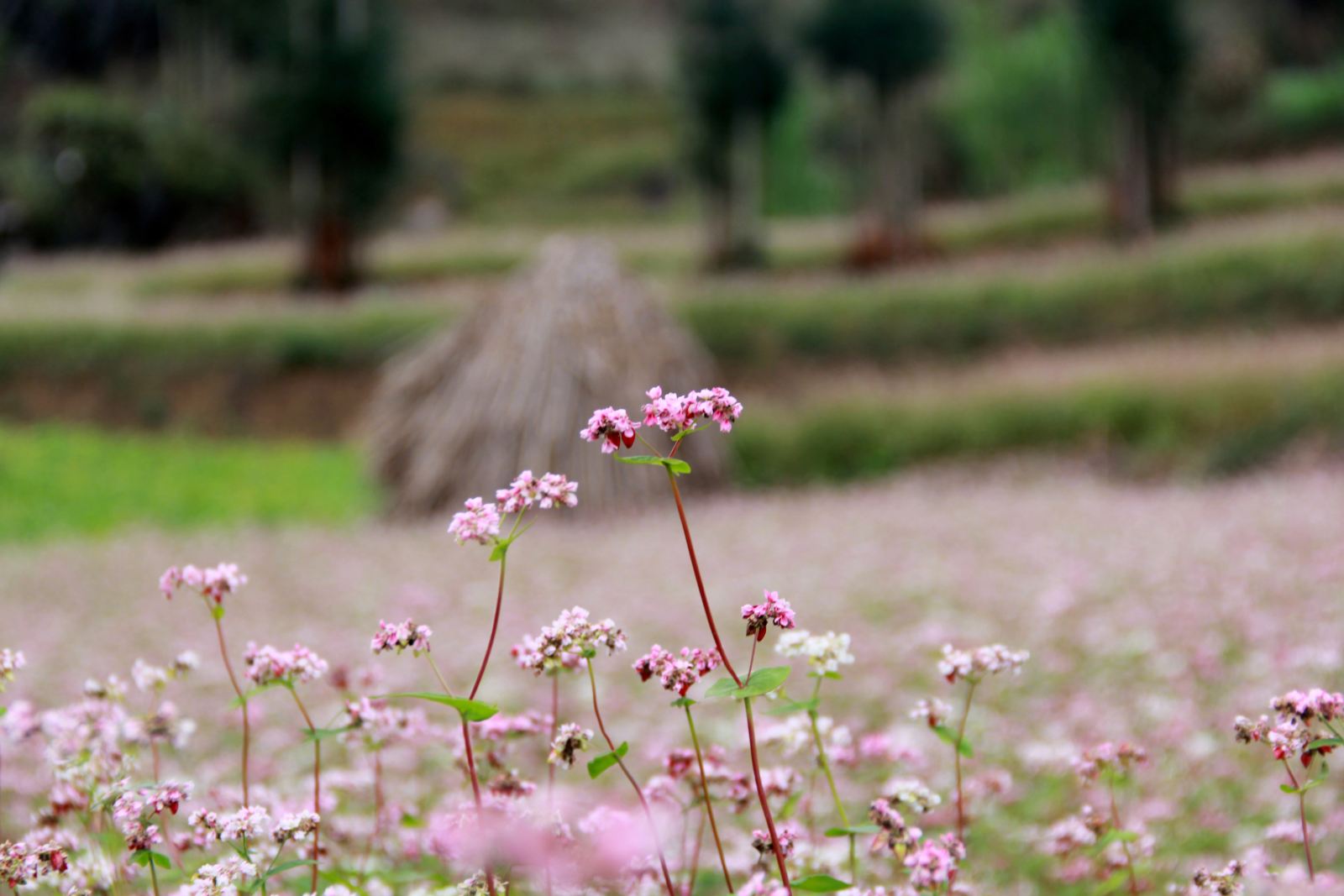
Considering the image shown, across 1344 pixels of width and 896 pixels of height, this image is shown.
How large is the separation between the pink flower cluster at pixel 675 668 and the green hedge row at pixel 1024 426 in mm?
10002

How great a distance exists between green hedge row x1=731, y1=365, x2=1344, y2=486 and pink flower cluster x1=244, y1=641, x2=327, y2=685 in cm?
982

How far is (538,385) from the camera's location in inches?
375

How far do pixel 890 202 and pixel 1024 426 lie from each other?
469 inches

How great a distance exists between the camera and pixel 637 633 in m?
4.98

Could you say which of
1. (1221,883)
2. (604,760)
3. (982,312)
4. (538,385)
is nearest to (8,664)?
(604,760)

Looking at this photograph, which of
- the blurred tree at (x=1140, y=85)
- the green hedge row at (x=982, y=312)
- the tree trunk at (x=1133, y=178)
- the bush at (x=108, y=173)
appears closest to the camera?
the green hedge row at (x=982, y=312)

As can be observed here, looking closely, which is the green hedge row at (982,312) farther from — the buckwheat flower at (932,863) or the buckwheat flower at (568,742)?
the buckwheat flower at (568,742)

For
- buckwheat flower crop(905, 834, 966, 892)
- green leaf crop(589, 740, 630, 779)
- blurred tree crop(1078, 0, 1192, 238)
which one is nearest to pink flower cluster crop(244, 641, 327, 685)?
green leaf crop(589, 740, 630, 779)

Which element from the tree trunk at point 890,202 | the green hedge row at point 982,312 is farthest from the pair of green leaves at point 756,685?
the tree trunk at point 890,202

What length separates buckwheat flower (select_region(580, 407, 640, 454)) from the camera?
119 centimetres

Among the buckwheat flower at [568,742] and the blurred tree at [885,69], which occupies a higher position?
the blurred tree at [885,69]

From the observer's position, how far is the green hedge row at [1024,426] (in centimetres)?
1066

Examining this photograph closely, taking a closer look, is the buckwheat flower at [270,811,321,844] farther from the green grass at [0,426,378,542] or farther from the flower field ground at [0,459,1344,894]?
the green grass at [0,426,378,542]

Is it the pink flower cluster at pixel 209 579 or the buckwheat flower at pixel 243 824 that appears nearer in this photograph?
the buckwheat flower at pixel 243 824
